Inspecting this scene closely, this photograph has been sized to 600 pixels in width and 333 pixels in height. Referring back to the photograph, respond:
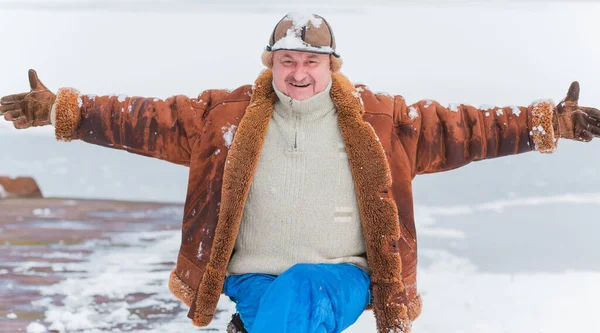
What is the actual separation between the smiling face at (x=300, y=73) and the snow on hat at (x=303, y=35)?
1.3 inches

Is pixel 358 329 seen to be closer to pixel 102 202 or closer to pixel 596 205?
pixel 596 205

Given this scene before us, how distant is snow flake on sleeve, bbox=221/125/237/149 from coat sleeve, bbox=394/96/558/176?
0.49 metres

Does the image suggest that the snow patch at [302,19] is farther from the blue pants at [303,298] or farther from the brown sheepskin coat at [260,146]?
the blue pants at [303,298]

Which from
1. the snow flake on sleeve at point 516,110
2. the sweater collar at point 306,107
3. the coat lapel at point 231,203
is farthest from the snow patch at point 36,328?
the snow flake on sleeve at point 516,110

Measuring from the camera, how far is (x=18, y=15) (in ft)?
23.4

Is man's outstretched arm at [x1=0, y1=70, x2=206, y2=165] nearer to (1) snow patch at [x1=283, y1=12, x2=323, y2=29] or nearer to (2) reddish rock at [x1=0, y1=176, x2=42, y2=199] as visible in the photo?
(1) snow patch at [x1=283, y1=12, x2=323, y2=29]

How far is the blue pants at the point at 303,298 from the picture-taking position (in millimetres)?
2277

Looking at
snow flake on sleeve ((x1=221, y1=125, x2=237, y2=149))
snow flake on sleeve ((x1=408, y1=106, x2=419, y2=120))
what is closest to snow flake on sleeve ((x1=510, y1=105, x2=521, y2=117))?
snow flake on sleeve ((x1=408, y1=106, x2=419, y2=120))

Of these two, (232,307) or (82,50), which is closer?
(232,307)

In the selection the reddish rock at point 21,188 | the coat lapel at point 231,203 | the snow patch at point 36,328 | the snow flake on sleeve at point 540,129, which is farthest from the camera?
the reddish rock at point 21,188

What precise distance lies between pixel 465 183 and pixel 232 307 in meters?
2.35

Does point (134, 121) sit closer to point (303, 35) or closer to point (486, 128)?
point (303, 35)

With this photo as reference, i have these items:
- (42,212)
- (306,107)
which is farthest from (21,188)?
(306,107)

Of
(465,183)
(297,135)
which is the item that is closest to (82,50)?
(465,183)
